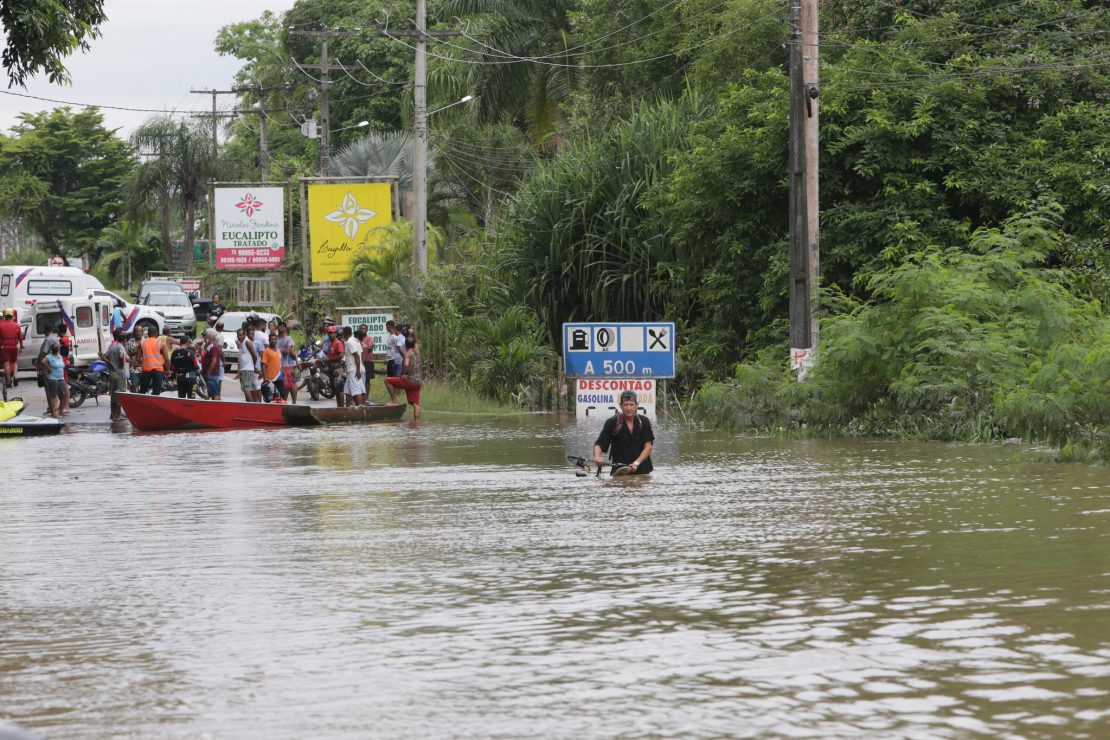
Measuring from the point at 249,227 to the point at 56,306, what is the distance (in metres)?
16.4

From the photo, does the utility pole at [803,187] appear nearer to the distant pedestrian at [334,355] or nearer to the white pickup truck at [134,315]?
the distant pedestrian at [334,355]

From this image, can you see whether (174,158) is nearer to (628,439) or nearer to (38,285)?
(38,285)

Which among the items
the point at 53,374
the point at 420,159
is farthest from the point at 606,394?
the point at 420,159

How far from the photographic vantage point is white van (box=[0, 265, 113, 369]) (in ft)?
128

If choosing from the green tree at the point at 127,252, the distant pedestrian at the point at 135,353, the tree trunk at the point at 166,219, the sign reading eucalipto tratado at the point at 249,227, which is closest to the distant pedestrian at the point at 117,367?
the distant pedestrian at the point at 135,353

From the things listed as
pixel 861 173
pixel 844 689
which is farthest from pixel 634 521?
pixel 861 173

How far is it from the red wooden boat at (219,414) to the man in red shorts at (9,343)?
8.24 metres

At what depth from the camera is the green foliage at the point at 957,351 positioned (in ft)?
66.9

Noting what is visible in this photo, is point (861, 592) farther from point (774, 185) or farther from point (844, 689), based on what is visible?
point (774, 185)

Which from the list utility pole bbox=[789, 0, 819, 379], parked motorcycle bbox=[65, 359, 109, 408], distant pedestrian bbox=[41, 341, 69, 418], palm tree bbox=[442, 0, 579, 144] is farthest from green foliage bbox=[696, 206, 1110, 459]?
palm tree bbox=[442, 0, 579, 144]

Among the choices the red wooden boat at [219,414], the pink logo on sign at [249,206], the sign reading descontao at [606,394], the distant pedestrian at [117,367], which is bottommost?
the red wooden boat at [219,414]

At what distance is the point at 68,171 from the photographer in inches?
3593

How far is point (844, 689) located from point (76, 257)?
9394cm

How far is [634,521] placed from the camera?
44.8 ft
